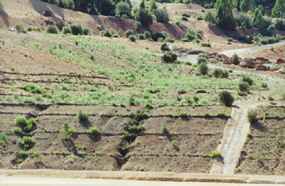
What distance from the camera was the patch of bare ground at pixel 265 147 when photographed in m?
23.6

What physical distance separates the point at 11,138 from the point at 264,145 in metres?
15.3

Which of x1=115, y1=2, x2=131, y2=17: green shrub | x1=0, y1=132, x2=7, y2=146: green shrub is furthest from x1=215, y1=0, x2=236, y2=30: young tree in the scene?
x1=0, y1=132, x2=7, y2=146: green shrub

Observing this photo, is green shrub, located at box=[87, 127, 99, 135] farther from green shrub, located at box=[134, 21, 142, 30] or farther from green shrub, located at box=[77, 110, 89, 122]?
green shrub, located at box=[134, 21, 142, 30]

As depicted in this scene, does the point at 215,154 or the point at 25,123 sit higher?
the point at 25,123

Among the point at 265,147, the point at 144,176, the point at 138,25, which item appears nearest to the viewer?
Result: the point at 144,176

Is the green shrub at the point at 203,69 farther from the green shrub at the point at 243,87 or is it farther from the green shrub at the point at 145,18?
the green shrub at the point at 145,18

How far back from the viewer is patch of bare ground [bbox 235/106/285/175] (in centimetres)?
2358

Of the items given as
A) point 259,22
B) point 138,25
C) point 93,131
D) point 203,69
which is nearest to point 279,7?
point 259,22

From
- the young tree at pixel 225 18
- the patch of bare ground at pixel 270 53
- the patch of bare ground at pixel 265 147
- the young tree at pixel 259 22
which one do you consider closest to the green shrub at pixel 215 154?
the patch of bare ground at pixel 265 147

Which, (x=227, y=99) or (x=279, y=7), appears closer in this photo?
(x=227, y=99)

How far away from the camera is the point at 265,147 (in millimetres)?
25562

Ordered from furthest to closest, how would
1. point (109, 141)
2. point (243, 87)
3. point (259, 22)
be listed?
point (259, 22)
point (243, 87)
point (109, 141)

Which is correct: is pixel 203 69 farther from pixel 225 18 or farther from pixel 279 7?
pixel 279 7

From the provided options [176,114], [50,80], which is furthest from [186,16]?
[176,114]
